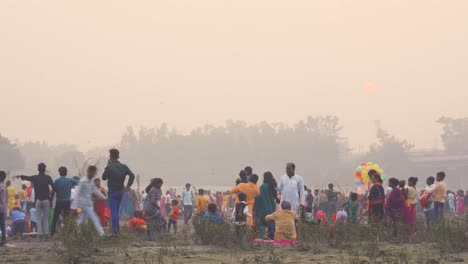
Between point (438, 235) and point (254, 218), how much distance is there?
3.96 metres

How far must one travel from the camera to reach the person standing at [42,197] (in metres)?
14.8

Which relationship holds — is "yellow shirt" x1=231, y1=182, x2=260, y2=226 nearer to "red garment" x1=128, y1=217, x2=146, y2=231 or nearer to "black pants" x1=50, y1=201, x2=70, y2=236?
"red garment" x1=128, y1=217, x2=146, y2=231

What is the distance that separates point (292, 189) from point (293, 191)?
44mm

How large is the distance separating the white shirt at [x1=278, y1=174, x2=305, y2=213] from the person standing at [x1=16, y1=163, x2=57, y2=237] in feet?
14.5

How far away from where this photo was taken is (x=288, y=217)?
12.6 m

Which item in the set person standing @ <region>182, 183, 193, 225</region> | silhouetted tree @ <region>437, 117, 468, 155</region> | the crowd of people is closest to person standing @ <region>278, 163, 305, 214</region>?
the crowd of people

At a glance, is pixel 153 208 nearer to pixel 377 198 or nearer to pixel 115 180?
pixel 115 180

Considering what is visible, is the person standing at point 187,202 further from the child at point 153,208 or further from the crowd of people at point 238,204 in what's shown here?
the child at point 153,208

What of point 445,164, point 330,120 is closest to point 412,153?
point 445,164

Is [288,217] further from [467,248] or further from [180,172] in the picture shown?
[180,172]

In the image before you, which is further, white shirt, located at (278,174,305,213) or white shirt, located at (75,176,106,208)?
white shirt, located at (278,174,305,213)

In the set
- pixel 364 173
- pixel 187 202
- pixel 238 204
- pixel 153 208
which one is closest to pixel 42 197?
pixel 153 208

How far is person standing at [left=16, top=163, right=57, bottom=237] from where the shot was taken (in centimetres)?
1477

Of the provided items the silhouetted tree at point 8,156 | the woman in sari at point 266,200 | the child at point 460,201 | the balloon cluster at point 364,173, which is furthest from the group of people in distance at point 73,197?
the silhouetted tree at point 8,156
